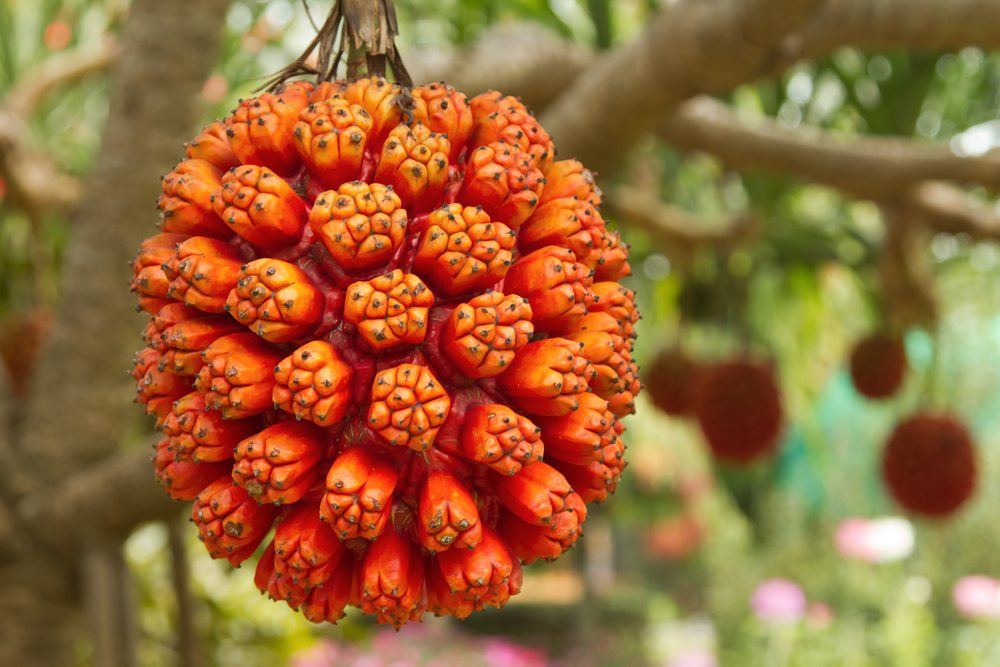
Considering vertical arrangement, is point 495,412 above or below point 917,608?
above

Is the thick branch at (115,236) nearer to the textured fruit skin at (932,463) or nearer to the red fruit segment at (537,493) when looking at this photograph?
the red fruit segment at (537,493)

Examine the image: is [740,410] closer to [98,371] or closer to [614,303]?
[98,371]

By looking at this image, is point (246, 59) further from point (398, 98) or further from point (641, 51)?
point (398, 98)

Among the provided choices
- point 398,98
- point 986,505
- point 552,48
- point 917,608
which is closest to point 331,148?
point 398,98

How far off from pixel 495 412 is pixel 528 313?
2.9 inches

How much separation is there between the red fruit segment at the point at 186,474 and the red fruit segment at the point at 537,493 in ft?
0.73

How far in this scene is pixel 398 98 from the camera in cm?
70

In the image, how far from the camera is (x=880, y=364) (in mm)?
2379

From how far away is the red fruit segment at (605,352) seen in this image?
0.71m

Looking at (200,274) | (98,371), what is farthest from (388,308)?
(98,371)

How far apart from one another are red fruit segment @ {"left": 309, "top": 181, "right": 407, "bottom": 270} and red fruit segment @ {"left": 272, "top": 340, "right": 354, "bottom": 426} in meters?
0.07

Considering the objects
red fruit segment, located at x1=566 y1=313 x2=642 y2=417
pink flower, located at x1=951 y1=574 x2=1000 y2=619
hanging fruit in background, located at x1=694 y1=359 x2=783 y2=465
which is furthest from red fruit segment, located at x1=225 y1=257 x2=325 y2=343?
pink flower, located at x1=951 y1=574 x2=1000 y2=619

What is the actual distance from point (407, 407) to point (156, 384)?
0.73ft

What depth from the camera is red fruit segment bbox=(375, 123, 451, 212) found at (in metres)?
0.68
